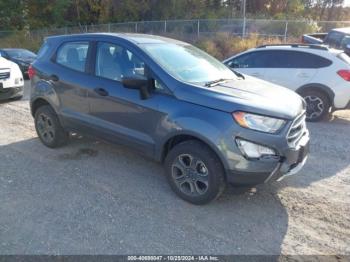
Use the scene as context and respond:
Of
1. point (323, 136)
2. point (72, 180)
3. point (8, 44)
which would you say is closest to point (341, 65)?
point (323, 136)

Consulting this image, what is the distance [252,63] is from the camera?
8117 mm

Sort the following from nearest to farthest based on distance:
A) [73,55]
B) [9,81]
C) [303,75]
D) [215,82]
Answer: [215,82]
[73,55]
[303,75]
[9,81]

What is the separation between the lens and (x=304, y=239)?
323 centimetres

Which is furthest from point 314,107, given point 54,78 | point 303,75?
point 54,78

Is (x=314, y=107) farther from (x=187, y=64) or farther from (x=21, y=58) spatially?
(x=21, y=58)

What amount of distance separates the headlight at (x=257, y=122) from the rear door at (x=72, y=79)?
2.21 m

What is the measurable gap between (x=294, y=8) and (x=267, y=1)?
2.41 m

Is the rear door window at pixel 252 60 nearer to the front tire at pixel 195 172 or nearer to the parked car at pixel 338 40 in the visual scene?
the parked car at pixel 338 40

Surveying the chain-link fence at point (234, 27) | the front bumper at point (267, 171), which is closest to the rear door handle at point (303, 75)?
the front bumper at point (267, 171)

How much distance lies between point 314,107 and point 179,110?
473 centimetres

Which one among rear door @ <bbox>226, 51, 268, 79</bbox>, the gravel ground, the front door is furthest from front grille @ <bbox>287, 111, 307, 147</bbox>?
rear door @ <bbox>226, 51, 268, 79</bbox>

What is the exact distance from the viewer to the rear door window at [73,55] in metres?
4.71

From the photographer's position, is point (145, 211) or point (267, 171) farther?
point (145, 211)

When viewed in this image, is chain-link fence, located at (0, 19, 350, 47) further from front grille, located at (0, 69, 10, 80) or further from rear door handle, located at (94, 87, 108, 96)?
rear door handle, located at (94, 87, 108, 96)
